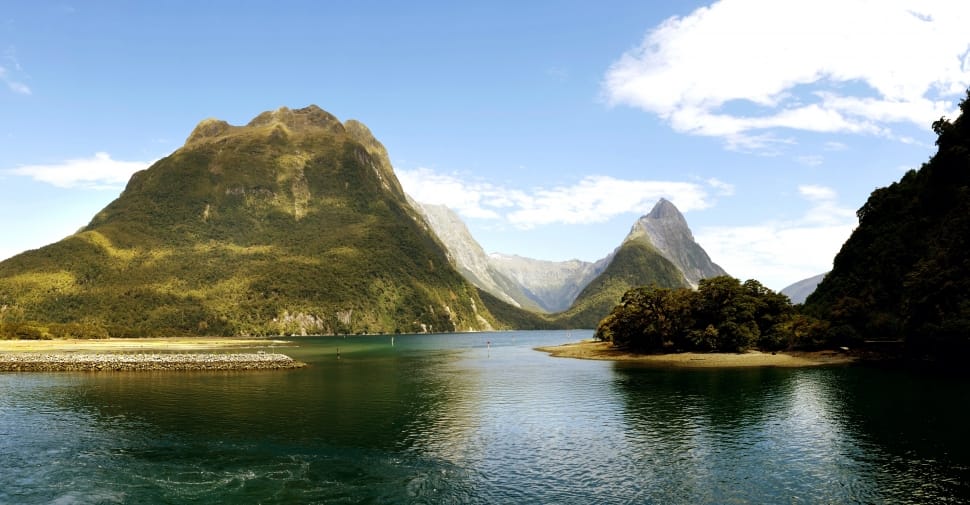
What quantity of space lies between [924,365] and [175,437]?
12565 centimetres

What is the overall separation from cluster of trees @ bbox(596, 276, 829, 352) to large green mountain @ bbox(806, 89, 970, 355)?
31.0 feet

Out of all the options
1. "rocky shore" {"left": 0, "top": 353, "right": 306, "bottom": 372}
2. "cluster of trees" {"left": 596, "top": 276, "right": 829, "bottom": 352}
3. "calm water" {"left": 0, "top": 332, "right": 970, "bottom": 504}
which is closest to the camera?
"calm water" {"left": 0, "top": 332, "right": 970, "bottom": 504}

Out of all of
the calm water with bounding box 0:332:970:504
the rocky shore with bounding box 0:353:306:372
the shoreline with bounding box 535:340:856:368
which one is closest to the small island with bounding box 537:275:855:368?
the shoreline with bounding box 535:340:856:368

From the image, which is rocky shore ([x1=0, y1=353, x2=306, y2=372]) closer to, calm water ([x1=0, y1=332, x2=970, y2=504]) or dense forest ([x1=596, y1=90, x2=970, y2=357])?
calm water ([x1=0, y1=332, x2=970, y2=504])

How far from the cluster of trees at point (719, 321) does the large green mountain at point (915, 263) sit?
9.46m

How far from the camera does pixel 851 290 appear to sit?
150625 mm

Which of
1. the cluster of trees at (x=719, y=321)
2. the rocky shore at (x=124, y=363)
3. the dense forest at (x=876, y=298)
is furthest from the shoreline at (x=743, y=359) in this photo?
the rocky shore at (x=124, y=363)

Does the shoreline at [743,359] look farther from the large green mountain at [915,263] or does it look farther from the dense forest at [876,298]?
the large green mountain at [915,263]

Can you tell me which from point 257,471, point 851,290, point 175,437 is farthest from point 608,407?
point 851,290

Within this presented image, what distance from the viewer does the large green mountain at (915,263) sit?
345 feet

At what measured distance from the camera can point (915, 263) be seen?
126562 mm

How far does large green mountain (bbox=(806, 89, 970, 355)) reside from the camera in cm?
10519

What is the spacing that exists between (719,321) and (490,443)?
10780 cm

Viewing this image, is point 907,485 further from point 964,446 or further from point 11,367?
point 11,367
